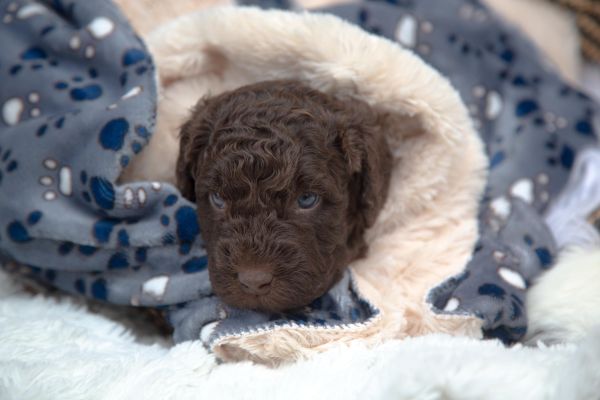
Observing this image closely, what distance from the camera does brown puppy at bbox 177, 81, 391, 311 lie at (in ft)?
5.89

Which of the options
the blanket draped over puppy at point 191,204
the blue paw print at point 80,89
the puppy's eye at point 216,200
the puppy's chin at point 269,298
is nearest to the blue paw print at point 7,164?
the blanket draped over puppy at point 191,204

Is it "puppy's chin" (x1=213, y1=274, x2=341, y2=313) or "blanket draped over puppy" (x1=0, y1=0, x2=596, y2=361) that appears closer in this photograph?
"puppy's chin" (x1=213, y1=274, x2=341, y2=313)

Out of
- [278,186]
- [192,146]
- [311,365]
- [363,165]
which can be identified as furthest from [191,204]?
[311,365]

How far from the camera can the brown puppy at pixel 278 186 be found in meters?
1.79

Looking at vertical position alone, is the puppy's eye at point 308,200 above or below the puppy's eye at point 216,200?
above

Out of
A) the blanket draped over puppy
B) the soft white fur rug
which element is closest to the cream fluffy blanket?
the blanket draped over puppy

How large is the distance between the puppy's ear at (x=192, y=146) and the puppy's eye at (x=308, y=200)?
0.35 m

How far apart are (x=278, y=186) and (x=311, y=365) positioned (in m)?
0.51

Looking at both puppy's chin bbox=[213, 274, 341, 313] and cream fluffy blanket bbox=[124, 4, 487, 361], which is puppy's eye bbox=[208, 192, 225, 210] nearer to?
puppy's chin bbox=[213, 274, 341, 313]

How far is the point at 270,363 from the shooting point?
1.95m

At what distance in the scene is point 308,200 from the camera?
6.20 feet

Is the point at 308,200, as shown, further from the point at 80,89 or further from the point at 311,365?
the point at 80,89

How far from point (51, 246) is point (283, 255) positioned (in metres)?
0.93

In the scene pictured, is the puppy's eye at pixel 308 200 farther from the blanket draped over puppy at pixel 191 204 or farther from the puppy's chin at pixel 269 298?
the blanket draped over puppy at pixel 191 204
